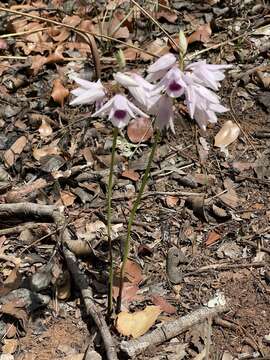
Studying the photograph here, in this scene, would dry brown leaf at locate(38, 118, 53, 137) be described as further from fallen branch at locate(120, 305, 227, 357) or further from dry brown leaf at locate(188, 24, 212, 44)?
fallen branch at locate(120, 305, 227, 357)

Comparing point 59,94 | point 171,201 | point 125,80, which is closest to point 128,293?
point 171,201

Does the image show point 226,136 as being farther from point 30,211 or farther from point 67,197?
point 30,211

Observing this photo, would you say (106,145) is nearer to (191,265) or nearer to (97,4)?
(191,265)

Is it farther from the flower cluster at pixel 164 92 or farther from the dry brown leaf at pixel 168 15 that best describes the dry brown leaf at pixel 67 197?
the dry brown leaf at pixel 168 15

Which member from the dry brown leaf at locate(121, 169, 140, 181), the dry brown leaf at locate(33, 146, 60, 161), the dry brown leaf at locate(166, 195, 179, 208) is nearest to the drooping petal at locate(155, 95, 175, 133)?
the dry brown leaf at locate(166, 195, 179, 208)

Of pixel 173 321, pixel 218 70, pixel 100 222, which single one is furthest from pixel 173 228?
pixel 218 70

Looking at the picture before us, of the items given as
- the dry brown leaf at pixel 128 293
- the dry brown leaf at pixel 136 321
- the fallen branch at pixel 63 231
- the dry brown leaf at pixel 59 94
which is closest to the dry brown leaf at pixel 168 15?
the dry brown leaf at pixel 59 94
